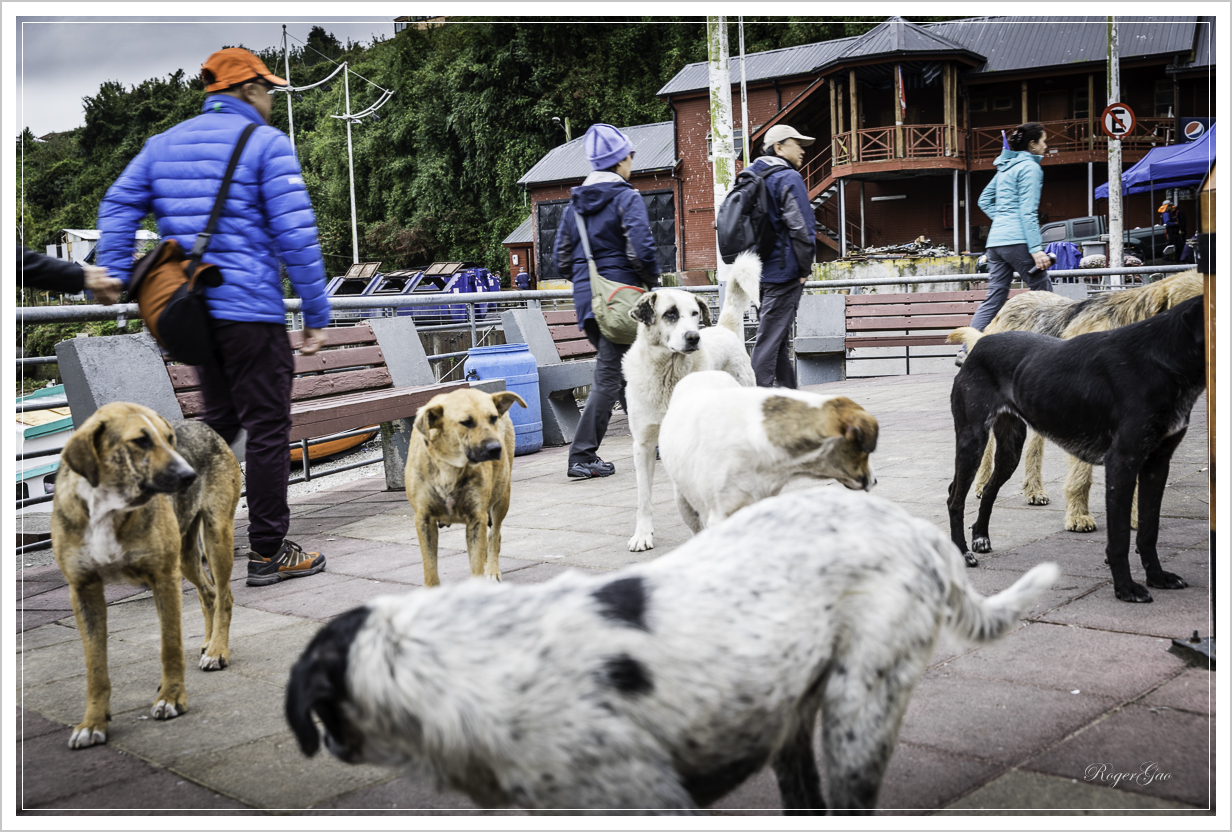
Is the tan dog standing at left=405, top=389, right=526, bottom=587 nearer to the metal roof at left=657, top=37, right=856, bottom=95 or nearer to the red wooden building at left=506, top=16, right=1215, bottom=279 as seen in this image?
the red wooden building at left=506, top=16, right=1215, bottom=279

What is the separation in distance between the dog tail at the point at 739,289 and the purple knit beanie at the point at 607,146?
1.17 metres

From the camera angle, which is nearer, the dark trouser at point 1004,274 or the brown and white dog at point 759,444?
the brown and white dog at point 759,444

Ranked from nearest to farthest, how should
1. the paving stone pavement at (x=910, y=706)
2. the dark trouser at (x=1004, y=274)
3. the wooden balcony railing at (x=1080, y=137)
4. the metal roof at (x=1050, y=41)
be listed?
the paving stone pavement at (x=910, y=706), the dark trouser at (x=1004, y=274), the wooden balcony railing at (x=1080, y=137), the metal roof at (x=1050, y=41)

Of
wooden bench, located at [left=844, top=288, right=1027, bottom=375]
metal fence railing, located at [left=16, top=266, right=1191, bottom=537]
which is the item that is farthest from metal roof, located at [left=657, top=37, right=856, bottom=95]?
wooden bench, located at [left=844, top=288, right=1027, bottom=375]

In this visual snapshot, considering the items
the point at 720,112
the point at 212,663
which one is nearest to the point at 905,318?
the point at 720,112

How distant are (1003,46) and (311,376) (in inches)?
1370

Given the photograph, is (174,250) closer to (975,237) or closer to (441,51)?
(975,237)

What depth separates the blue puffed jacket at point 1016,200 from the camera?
28.3ft

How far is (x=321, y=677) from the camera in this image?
1.69 m

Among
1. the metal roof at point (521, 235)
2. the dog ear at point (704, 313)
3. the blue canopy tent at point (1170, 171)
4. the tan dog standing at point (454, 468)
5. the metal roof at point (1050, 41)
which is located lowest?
the tan dog standing at point (454, 468)

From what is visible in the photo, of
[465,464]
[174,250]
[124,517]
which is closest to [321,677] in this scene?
[124,517]

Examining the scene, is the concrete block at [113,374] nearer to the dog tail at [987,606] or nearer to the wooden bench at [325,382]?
the wooden bench at [325,382]

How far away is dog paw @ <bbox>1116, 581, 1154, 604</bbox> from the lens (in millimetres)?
3637

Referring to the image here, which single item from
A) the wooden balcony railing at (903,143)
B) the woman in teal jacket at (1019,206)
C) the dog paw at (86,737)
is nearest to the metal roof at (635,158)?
the wooden balcony railing at (903,143)
